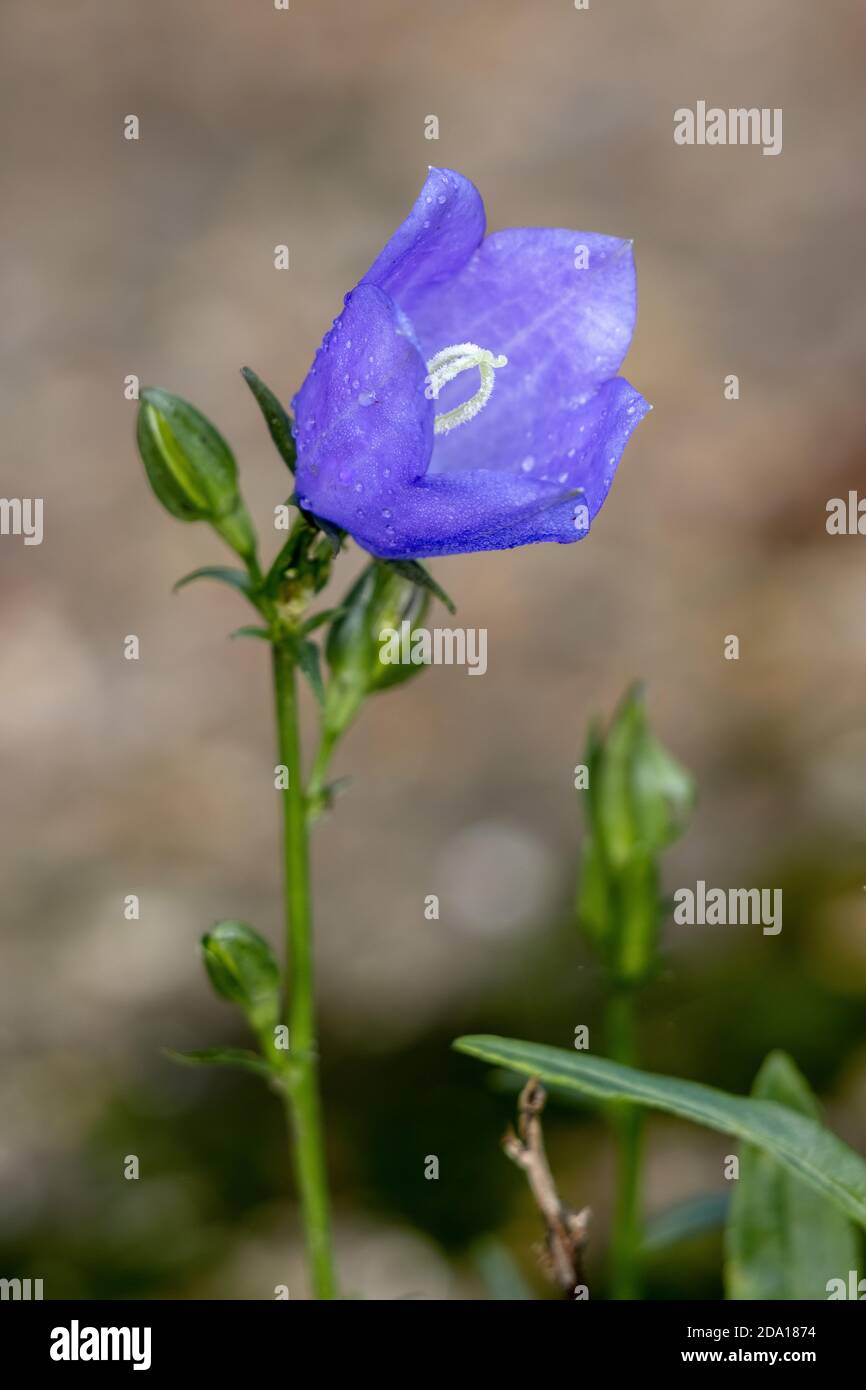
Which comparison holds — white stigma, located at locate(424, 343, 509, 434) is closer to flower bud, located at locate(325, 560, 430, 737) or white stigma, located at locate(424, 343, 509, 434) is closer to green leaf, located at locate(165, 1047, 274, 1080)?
flower bud, located at locate(325, 560, 430, 737)

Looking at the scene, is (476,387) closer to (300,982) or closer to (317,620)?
(317,620)

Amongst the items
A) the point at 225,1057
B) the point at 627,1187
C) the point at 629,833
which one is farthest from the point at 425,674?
the point at 225,1057

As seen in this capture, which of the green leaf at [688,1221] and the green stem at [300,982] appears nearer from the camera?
the green stem at [300,982]

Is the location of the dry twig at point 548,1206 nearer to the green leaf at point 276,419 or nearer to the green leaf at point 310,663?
the green leaf at point 310,663

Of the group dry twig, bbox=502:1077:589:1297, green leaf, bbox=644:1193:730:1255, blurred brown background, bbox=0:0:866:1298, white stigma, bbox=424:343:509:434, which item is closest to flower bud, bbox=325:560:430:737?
white stigma, bbox=424:343:509:434

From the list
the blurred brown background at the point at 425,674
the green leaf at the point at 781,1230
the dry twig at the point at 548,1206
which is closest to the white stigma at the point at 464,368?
the dry twig at the point at 548,1206

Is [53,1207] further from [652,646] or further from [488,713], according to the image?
[652,646]

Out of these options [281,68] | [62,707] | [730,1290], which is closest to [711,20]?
[281,68]
